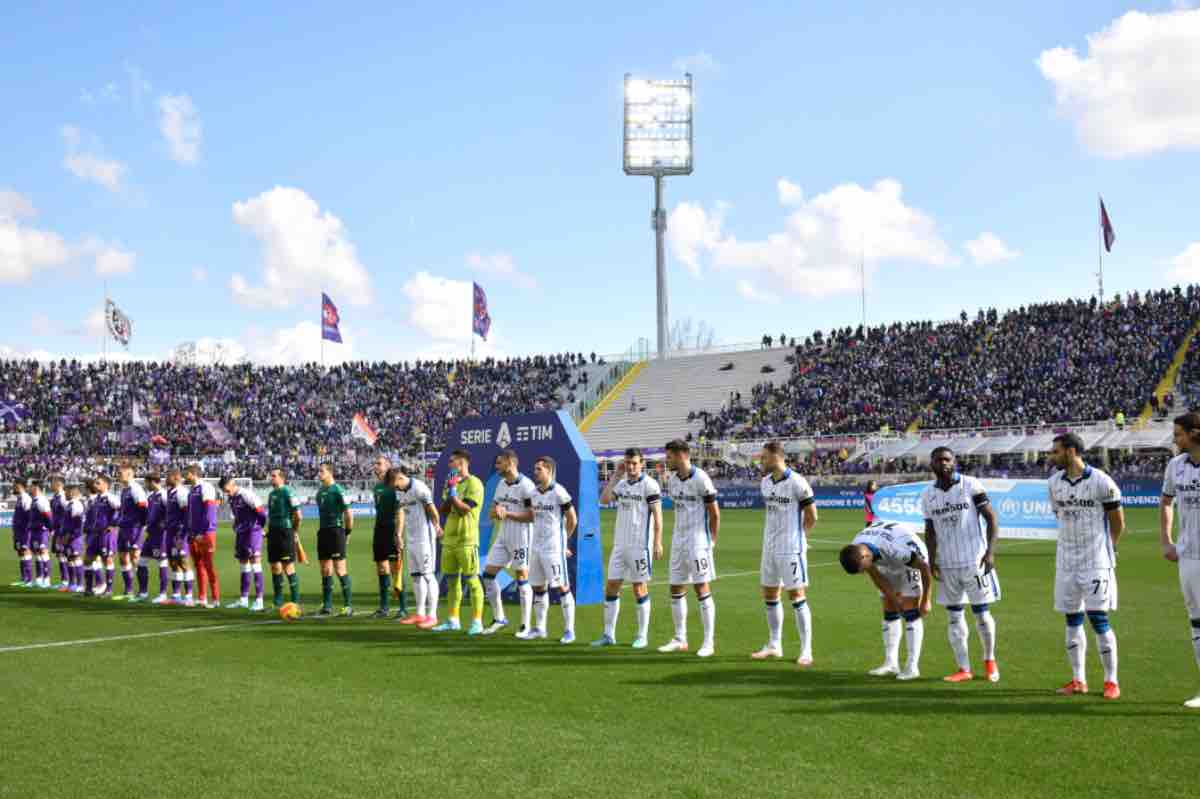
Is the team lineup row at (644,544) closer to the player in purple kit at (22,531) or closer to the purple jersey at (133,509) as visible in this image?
the purple jersey at (133,509)

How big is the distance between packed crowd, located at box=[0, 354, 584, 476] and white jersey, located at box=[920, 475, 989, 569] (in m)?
48.4

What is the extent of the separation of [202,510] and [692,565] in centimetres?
880

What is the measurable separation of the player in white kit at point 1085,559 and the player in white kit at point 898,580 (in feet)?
3.93

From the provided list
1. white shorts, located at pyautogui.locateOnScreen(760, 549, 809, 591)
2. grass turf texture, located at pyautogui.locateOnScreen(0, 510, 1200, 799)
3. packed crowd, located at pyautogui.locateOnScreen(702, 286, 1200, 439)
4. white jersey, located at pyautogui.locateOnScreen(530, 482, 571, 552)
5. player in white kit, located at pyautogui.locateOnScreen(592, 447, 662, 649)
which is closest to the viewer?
grass turf texture, located at pyautogui.locateOnScreen(0, 510, 1200, 799)

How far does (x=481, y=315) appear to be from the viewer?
68.7m

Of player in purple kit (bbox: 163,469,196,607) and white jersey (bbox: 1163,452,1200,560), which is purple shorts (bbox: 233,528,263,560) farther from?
white jersey (bbox: 1163,452,1200,560)

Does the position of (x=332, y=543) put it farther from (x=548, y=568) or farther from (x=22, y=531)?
(x=22, y=531)

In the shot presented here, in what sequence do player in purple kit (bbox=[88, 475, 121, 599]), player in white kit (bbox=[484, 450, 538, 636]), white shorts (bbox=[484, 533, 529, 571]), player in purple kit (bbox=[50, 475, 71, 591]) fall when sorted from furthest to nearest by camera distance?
player in purple kit (bbox=[50, 475, 71, 591])
player in purple kit (bbox=[88, 475, 121, 599])
white shorts (bbox=[484, 533, 529, 571])
player in white kit (bbox=[484, 450, 538, 636])

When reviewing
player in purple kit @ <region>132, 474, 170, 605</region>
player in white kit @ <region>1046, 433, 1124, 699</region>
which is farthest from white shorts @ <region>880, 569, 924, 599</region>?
player in purple kit @ <region>132, 474, 170, 605</region>

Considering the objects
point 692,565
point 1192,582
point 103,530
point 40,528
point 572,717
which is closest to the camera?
point 572,717

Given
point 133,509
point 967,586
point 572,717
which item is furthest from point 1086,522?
point 133,509

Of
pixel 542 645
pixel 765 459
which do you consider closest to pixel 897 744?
pixel 765 459

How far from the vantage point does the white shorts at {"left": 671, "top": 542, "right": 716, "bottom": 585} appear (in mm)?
12000

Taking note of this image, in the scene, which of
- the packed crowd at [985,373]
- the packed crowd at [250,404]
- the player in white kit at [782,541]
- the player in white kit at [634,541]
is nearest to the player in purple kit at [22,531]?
the player in white kit at [634,541]
